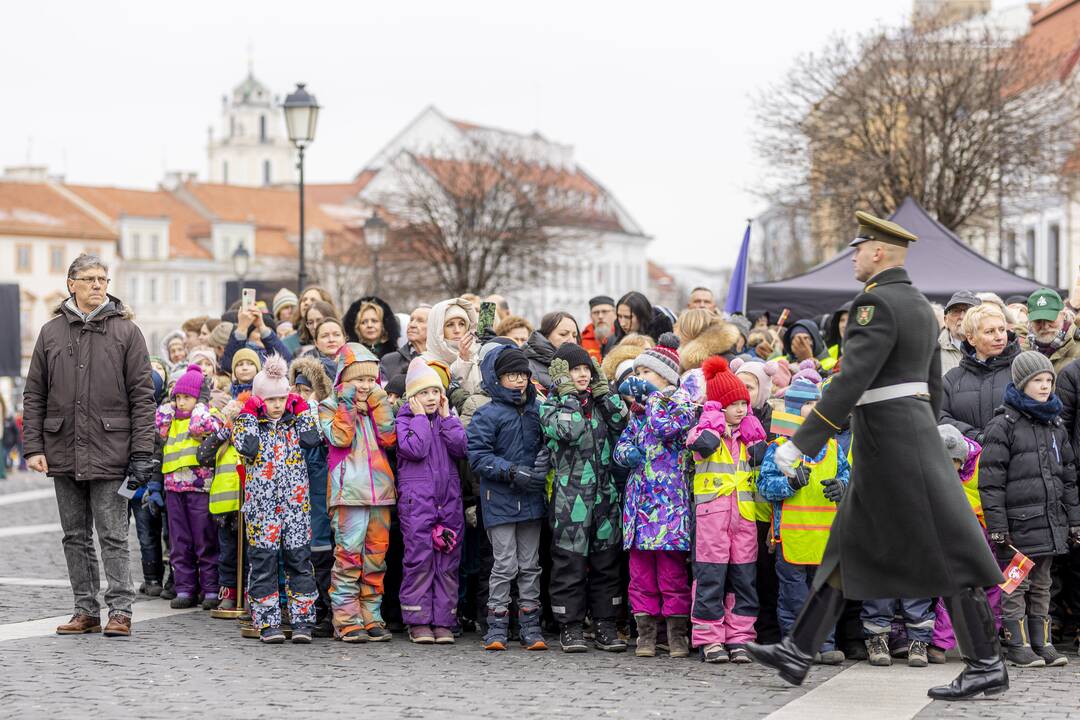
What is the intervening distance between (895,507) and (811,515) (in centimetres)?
140

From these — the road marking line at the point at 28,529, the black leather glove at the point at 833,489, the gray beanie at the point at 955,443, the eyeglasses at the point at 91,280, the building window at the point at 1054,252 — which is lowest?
the road marking line at the point at 28,529

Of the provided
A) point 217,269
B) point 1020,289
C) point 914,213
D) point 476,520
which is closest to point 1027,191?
point 914,213

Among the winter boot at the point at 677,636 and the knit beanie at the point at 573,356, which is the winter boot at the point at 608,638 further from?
the knit beanie at the point at 573,356

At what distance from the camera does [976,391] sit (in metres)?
9.17

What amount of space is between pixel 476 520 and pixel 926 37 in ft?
92.9

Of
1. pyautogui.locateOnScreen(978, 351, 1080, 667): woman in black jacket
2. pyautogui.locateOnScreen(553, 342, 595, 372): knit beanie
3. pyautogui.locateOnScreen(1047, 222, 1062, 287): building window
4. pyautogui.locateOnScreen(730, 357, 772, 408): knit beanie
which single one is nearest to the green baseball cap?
pyautogui.locateOnScreen(978, 351, 1080, 667): woman in black jacket

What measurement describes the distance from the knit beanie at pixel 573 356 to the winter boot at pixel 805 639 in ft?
7.49

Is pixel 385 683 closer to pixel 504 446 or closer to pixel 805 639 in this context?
pixel 504 446

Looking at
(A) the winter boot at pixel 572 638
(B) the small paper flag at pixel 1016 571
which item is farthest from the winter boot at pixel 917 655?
(A) the winter boot at pixel 572 638

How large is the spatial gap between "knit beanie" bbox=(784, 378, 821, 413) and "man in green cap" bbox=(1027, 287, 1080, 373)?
5.93ft

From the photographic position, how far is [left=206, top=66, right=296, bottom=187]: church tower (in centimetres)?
18725

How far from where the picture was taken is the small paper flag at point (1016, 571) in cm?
844

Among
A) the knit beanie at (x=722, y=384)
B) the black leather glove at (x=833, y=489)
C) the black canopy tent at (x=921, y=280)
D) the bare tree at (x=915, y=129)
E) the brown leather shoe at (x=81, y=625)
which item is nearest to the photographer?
the black leather glove at (x=833, y=489)

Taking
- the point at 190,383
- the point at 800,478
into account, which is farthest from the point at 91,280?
the point at 800,478
